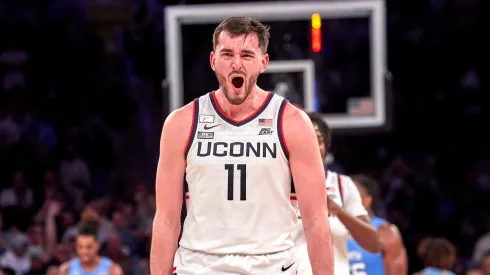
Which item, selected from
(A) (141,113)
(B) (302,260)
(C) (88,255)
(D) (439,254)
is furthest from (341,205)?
(A) (141,113)

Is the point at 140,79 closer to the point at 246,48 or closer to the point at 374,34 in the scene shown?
the point at 374,34

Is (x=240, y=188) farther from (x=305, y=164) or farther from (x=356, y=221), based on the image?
(x=356, y=221)

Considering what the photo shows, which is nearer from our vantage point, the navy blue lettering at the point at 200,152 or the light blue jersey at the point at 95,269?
the navy blue lettering at the point at 200,152

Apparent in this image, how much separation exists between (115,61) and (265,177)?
1061 cm

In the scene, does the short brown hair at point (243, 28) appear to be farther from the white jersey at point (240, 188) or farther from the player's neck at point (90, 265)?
the player's neck at point (90, 265)

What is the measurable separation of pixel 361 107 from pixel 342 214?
4.76 meters

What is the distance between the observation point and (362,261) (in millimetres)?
6781

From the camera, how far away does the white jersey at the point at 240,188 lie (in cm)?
365

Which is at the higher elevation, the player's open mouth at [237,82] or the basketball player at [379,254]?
the player's open mouth at [237,82]

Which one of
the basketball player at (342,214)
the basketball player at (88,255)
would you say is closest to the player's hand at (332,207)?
the basketball player at (342,214)

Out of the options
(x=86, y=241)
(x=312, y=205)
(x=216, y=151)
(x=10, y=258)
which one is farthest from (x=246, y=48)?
(x=10, y=258)

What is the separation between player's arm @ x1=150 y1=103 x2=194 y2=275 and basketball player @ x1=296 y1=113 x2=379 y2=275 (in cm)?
155

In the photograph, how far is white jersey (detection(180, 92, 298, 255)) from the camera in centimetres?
365

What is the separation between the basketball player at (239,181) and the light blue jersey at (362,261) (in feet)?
9.95
